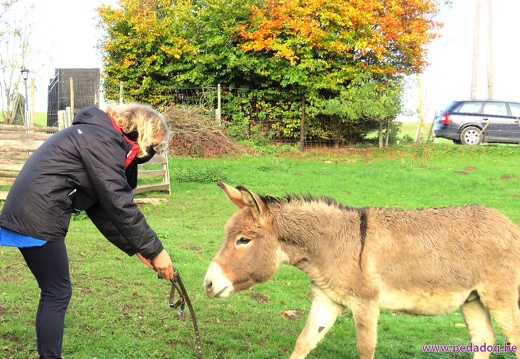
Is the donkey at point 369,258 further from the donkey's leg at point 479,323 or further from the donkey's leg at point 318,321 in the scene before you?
the donkey's leg at point 479,323

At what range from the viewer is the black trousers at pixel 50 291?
155 inches

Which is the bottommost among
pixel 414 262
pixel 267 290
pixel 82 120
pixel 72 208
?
pixel 267 290

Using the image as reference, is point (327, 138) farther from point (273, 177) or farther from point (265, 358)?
point (265, 358)

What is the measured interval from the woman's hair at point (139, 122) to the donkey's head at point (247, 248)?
2.25 feet

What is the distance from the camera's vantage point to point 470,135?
23.6 m

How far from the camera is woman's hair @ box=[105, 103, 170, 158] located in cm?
413

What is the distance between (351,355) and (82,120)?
11.1ft

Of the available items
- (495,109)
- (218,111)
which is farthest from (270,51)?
→ (495,109)

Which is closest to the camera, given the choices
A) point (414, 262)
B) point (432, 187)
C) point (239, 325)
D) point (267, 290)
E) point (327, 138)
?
point (414, 262)

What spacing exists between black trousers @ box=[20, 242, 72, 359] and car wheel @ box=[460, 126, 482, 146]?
22334 millimetres

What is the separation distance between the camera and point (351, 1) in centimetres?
2216

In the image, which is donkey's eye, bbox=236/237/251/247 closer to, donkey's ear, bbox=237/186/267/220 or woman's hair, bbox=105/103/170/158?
donkey's ear, bbox=237/186/267/220

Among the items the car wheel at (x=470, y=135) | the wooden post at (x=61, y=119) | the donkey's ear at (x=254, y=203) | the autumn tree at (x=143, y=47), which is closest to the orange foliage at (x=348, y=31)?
the autumn tree at (x=143, y=47)

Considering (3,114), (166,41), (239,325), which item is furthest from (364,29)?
(239,325)
